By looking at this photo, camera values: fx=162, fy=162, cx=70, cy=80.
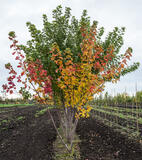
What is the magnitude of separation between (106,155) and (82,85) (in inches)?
104

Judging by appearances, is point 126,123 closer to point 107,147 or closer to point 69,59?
point 107,147

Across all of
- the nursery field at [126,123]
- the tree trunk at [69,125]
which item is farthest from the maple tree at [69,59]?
the nursery field at [126,123]

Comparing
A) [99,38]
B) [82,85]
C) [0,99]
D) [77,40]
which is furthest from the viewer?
[0,99]

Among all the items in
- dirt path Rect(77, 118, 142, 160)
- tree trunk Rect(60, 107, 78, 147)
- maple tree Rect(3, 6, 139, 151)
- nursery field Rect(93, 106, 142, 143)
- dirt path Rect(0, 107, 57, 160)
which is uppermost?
maple tree Rect(3, 6, 139, 151)

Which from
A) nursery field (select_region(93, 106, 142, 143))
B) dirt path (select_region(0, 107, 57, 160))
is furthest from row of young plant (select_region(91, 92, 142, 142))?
dirt path (select_region(0, 107, 57, 160))

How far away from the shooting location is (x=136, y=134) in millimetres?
7535

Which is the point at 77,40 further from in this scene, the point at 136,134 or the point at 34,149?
the point at 136,134

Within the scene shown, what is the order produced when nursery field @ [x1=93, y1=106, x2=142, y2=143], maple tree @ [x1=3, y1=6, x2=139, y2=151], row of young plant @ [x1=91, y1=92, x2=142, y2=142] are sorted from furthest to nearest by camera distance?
row of young plant @ [x1=91, y1=92, x2=142, y2=142]
nursery field @ [x1=93, y1=106, x2=142, y2=143]
maple tree @ [x1=3, y1=6, x2=139, y2=151]

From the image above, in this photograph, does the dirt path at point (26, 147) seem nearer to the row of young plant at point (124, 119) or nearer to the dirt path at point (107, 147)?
the dirt path at point (107, 147)

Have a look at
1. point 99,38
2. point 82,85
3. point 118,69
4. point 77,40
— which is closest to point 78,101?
point 82,85

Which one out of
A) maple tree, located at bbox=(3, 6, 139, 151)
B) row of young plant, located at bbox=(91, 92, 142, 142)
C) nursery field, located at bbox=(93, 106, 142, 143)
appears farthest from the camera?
row of young plant, located at bbox=(91, 92, 142, 142)

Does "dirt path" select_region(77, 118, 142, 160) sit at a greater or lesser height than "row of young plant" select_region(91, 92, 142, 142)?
lesser

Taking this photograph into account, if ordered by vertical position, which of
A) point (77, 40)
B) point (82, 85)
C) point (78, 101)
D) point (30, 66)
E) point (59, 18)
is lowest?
point (78, 101)

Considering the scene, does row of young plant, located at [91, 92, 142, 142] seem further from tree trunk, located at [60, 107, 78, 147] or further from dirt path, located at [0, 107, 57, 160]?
dirt path, located at [0, 107, 57, 160]
